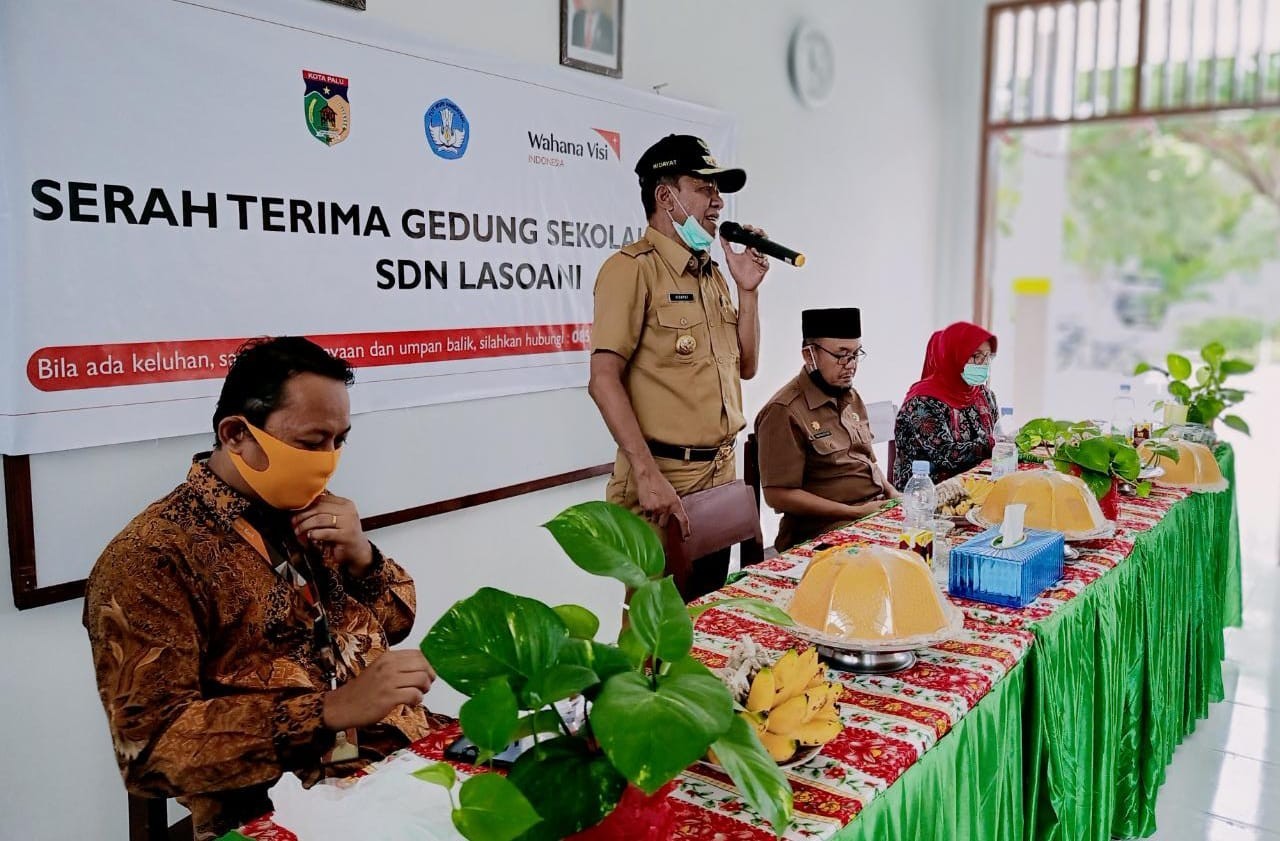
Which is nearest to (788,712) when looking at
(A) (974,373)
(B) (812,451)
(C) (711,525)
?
(C) (711,525)

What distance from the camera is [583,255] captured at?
309 centimetres

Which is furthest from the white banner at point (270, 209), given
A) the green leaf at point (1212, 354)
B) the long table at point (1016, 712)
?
the green leaf at point (1212, 354)

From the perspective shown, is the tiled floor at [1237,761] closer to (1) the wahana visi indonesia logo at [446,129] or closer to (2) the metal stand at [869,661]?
(2) the metal stand at [869,661]

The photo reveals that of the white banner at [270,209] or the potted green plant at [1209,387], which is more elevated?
the white banner at [270,209]

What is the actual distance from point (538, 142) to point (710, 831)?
2.31m

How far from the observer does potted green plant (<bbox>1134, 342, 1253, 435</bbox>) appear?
3.26m

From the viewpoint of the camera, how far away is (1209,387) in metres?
3.33

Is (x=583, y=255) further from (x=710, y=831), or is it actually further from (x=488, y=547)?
(x=710, y=831)

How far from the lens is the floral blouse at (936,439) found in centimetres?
299

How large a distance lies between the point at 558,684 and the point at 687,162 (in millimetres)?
2008

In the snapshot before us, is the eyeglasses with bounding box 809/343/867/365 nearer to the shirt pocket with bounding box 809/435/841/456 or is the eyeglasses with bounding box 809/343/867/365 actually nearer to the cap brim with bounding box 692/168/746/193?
the shirt pocket with bounding box 809/435/841/456

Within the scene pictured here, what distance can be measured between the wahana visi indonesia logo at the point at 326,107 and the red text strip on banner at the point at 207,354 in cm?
49

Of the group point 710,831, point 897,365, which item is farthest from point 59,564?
point 897,365

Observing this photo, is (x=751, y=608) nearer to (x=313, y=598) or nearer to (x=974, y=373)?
(x=313, y=598)
